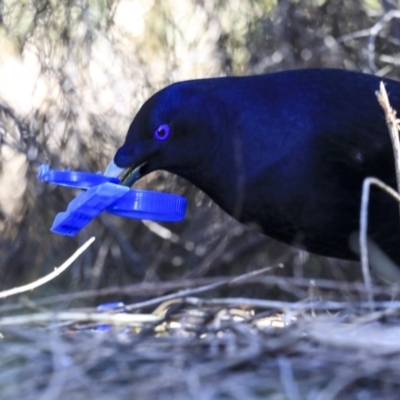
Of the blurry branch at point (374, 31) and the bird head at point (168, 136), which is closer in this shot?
the bird head at point (168, 136)

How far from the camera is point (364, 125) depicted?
9.82 ft

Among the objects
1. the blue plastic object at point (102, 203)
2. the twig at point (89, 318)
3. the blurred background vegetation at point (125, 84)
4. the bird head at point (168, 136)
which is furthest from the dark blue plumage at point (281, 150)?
the twig at point (89, 318)

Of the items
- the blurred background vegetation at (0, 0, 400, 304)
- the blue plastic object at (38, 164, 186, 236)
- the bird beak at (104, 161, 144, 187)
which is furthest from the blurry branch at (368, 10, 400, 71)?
the blue plastic object at (38, 164, 186, 236)

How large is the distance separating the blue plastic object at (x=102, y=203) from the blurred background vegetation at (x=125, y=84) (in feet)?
3.53

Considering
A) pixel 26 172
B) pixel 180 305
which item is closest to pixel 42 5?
pixel 26 172

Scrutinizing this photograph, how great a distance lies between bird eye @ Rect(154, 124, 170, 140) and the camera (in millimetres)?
2986

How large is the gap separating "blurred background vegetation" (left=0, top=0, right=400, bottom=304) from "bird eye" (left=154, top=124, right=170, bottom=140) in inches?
30.4

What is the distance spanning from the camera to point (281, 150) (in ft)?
9.64

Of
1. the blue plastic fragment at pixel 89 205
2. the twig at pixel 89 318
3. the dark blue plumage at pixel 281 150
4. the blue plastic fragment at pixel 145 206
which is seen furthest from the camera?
the dark blue plumage at pixel 281 150

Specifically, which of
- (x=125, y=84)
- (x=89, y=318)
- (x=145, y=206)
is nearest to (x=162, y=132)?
(x=145, y=206)

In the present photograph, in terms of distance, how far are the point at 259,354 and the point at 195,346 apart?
0.14 meters

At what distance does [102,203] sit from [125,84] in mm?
1566

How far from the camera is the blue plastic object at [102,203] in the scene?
2381 millimetres

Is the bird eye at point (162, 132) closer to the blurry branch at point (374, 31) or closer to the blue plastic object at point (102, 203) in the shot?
the blue plastic object at point (102, 203)
